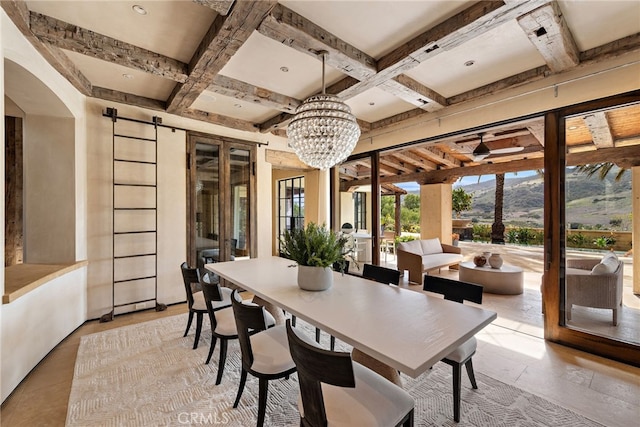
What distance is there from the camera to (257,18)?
1901 millimetres

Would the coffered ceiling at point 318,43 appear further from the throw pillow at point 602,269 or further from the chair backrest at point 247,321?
the chair backrest at point 247,321

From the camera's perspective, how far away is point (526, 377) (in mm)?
2287

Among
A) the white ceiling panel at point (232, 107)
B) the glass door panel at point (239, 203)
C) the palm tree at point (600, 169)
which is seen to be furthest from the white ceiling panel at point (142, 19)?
the palm tree at point (600, 169)

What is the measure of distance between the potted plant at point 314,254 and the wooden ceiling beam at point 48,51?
2.45m

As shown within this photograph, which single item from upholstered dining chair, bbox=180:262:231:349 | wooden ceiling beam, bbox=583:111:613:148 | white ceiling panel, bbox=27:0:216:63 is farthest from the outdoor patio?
white ceiling panel, bbox=27:0:216:63

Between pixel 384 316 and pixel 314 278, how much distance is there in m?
0.66

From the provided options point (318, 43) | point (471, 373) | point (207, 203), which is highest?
point (318, 43)

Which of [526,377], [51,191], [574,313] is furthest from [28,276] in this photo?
[574,313]

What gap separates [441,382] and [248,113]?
4.11 m

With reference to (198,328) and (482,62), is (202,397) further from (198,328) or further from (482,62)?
(482,62)

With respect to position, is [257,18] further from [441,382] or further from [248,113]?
[441,382]

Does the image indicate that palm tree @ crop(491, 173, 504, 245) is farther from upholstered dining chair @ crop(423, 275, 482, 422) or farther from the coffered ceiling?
upholstered dining chair @ crop(423, 275, 482, 422)

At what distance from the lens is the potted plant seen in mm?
2131

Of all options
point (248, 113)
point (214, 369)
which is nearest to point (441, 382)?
point (214, 369)
